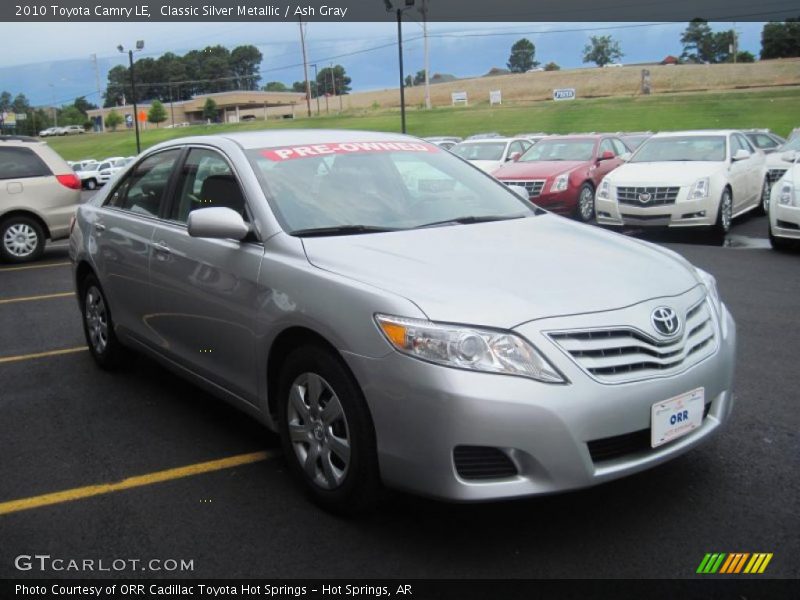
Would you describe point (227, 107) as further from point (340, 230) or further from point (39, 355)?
point (340, 230)

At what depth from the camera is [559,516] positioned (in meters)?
3.30

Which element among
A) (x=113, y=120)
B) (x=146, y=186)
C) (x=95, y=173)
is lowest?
(x=95, y=173)

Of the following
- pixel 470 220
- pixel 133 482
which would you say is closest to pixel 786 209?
pixel 470 220

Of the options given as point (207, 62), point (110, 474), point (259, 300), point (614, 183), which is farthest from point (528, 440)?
point (207, 62)

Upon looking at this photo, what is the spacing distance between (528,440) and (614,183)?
32.2 feet

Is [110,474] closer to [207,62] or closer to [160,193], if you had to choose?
[160,193]

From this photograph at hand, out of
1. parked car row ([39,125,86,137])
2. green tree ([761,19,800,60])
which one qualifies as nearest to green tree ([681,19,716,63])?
green tree ([761,19,800,60])

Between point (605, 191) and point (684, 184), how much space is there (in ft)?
3.84

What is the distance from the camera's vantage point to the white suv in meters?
11.3

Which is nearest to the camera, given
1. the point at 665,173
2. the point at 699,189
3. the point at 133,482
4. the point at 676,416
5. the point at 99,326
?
the point at 676,416

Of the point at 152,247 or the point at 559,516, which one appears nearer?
the point at 559,516

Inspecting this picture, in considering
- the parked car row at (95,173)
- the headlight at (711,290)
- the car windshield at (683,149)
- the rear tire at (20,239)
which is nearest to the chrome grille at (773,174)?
the car windshield at (683,149)

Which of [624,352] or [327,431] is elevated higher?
[624,352]

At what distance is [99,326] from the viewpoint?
5.63m
